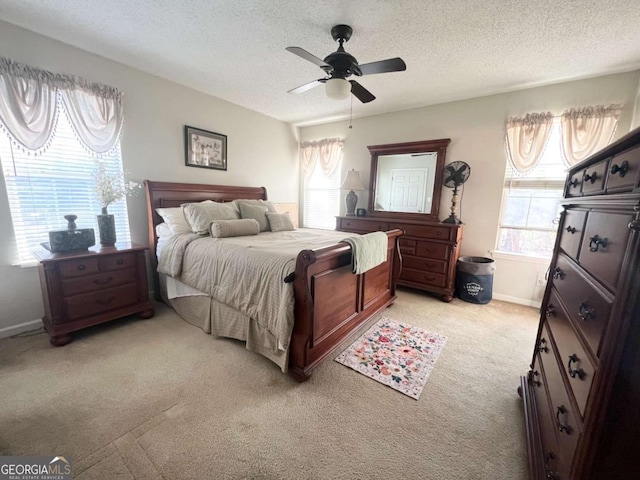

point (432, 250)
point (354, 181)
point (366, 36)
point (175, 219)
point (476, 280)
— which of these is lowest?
point (476, 280)

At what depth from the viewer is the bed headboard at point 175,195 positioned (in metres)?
2.96

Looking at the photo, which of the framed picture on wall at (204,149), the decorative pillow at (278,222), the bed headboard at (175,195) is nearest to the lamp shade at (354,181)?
the decorative pillow at (278,222)

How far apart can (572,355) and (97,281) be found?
127 inches

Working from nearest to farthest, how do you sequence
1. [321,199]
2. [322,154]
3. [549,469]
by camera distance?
[549,469], [322,154], [321,199]

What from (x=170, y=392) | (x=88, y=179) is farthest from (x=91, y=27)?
(x=170, y=392)

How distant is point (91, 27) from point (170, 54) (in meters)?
0.57

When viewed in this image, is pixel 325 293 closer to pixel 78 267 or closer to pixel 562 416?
pixel 562 416

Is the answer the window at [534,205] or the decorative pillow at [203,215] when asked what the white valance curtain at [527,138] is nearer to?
the window at [534,205]

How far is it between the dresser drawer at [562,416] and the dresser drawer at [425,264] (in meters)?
2.01

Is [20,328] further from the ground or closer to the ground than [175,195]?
closer to the ground

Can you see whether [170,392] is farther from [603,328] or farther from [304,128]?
[304,128]

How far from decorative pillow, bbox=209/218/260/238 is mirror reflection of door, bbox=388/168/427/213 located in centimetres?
218

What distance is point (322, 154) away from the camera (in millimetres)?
4602

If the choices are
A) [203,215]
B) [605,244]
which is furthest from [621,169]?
[203,215]
